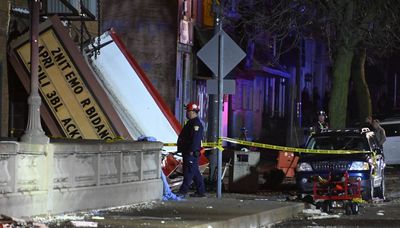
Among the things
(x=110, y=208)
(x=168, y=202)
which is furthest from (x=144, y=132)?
(x=110, y=208)

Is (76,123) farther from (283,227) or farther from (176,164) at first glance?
(283,227)

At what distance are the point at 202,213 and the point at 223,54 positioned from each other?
341cm

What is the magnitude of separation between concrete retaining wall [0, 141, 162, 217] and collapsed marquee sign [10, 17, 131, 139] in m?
3.56

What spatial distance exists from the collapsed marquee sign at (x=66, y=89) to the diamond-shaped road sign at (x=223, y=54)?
3.81m

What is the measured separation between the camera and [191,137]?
1459cm

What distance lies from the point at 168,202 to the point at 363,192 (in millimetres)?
4111

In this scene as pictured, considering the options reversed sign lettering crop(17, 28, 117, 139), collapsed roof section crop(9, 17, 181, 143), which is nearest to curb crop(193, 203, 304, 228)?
collapsed roof section crop(9, 17, 181, 143)

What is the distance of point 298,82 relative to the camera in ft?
123

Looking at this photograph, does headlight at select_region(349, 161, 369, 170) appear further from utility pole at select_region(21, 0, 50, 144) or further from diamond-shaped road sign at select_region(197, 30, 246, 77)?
utility pole at select_region(21, 0, 50, 144)

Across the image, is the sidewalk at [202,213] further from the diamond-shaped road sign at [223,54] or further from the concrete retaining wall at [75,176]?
the diamond-shaped road sign at [223,54]

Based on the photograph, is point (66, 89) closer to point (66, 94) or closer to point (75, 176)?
point (66, 94)

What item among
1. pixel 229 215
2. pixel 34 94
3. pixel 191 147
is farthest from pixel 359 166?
pixel 34 94

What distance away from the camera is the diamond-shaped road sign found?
13.9 meters

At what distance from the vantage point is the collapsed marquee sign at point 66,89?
16969mm
